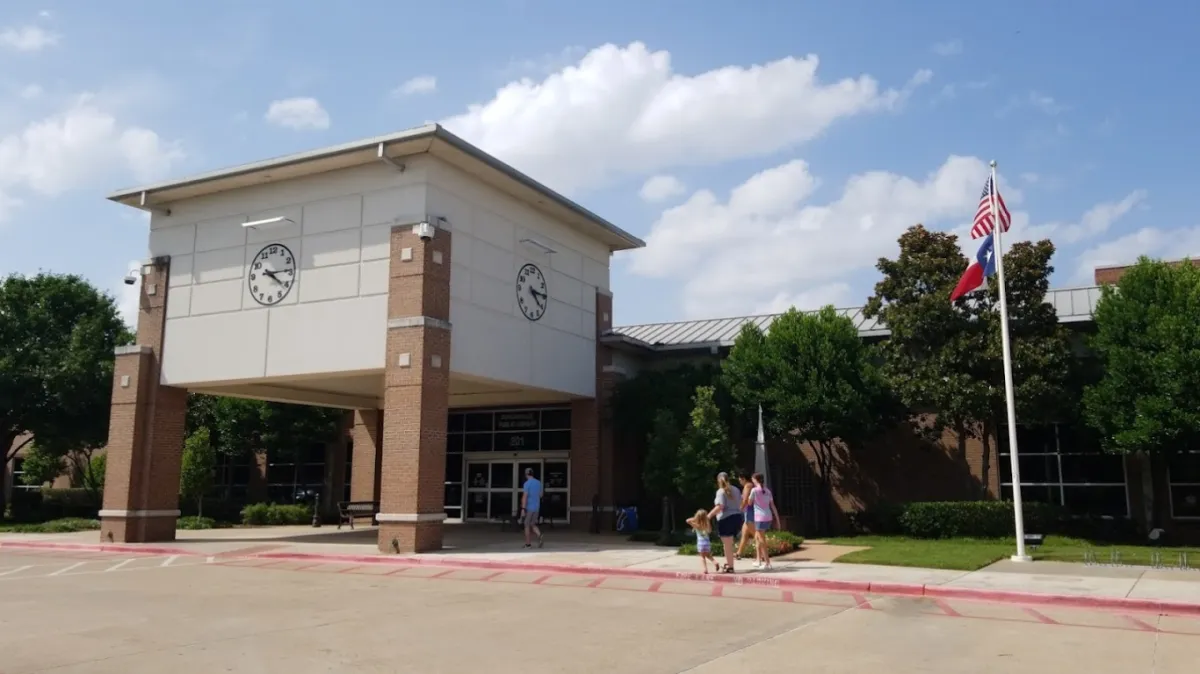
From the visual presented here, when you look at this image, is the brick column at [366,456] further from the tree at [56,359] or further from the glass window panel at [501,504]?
the tree at [56,359]

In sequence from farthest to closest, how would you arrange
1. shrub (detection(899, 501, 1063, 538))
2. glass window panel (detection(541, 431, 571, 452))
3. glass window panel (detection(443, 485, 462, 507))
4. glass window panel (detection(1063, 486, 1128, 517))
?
glass window panel (detection(443, 485, 462, 507))
glass window panel (detection(541, 431, 571, 452))
glass window panel (detection(1063, 486, 1128, 517))
shrub (detection(899, 501, 1063, 538))

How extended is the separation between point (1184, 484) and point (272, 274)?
2442 centimetres

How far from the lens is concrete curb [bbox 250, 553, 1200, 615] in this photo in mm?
12414

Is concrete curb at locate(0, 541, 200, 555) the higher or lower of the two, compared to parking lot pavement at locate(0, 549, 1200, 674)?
lower

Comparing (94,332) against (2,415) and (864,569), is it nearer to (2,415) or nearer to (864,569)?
(2,415)

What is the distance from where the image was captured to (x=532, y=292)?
84.2ft

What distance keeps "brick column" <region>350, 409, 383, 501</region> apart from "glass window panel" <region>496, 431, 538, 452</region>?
164 inches

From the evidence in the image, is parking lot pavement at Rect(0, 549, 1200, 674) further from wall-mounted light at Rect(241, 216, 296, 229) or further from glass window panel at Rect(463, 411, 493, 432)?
glass window panel at Rect(463, 411, 493, 432)

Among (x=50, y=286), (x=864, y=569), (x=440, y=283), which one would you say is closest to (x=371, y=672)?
(x=864, y=569)

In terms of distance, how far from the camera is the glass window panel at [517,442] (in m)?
31.8

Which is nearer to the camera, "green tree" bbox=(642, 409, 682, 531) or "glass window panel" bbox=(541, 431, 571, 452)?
"green tree" bbox=(642, 409, 682, 531)

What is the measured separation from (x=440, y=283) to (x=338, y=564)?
6.64m

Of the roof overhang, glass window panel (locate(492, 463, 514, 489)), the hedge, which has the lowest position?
the hedge

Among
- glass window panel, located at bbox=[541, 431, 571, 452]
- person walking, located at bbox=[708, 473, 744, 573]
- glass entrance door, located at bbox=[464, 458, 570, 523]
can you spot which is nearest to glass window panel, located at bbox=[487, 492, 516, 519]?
glass entrance door, located at bbox=[464, 458, 570, 523]
